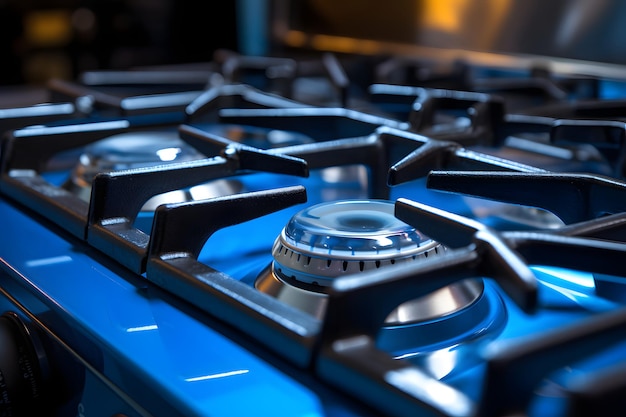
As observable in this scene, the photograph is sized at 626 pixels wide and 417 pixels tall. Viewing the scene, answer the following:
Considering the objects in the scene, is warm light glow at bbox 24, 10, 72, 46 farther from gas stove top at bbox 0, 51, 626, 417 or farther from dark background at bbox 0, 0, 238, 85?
gas stove top at bbox 0, 51, 626, 417

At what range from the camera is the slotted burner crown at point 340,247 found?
432 mm

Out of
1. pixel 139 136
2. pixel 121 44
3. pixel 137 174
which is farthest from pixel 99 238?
pixel 121 44

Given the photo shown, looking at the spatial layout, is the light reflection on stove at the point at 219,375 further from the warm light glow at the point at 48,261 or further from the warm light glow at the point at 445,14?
the warm light glow at the point at 445,14

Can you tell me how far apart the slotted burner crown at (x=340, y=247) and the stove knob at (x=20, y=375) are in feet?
0.54

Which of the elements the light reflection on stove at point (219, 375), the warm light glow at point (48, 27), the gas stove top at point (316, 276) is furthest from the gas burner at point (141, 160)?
the warm light glow at point (48, 27)

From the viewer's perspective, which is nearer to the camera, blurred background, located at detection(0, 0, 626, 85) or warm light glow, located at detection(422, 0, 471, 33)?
blurred background, located at detection(0, 0, 626, 85)

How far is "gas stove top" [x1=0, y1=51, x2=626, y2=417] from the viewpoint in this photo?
33 cm

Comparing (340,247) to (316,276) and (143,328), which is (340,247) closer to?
(316,276)

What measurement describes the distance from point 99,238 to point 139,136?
0.29 metres

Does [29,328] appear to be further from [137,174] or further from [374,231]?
[374,231]

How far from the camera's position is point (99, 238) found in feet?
1.73

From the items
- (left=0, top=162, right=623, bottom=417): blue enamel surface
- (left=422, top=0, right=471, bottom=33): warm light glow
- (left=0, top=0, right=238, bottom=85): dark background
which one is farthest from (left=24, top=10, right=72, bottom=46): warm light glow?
(left=0, top=162, right=623, bottom=417): blue enamel surface

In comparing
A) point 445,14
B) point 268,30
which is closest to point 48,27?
point 268,30

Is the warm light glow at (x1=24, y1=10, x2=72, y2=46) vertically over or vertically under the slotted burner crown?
over
